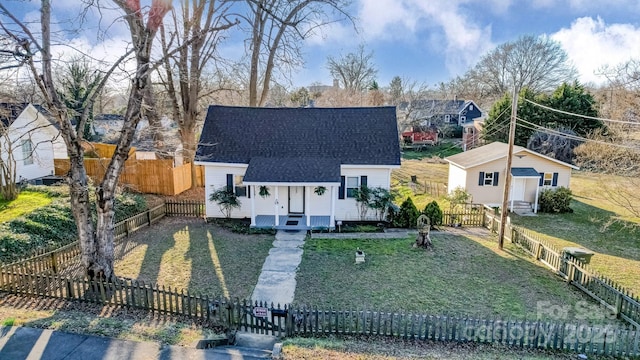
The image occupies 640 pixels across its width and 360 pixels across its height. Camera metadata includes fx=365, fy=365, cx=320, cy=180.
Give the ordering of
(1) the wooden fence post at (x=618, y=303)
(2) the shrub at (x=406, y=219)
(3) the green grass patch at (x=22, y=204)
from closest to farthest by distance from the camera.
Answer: (1) the wooden fence post at (x=618, y=303), (3) the green grass patch at (x=22, y=204), (2) the shrub at (x=406, y=219)

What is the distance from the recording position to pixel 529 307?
10.4m

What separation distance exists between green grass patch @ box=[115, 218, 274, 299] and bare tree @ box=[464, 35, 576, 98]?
46.7 m

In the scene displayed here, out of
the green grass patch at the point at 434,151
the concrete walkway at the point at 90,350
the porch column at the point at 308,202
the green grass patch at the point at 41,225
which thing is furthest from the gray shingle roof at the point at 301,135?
the green grass patch at the point at 434,151

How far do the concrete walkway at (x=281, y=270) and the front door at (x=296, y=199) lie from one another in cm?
195

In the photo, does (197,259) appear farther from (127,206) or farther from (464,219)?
(464,219)

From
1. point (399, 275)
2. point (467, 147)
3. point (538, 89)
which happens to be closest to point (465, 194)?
point (399, 275)

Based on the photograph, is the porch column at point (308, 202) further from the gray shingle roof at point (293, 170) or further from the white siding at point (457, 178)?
the white siding at point (457, 178)

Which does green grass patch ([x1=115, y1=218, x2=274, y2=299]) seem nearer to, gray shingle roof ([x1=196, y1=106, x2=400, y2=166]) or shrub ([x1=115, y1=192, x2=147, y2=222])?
shrub ([x1=115, y1=192, x2=147, y2=222])

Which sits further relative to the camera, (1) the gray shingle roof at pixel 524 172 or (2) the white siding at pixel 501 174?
(2) the white siding at pixel 501 174

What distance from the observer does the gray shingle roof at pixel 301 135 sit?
19.0m

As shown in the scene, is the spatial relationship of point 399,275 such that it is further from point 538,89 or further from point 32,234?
point 538,89

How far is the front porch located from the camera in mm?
17625

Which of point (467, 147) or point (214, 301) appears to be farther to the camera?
point (467, 147)

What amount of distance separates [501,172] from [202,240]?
1808 centimetres
